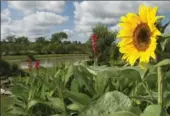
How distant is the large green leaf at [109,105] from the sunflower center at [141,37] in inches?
12.5

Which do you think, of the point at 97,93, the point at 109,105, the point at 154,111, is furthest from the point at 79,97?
the point at 154,111

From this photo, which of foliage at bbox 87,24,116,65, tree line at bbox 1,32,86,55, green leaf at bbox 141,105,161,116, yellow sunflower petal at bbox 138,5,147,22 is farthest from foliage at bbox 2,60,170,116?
tree line at bbox 1,32,86,55

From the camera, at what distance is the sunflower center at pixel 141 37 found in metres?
1.40

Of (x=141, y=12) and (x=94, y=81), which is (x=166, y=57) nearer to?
(x=141, y=12)

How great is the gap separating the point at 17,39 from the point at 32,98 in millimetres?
67786

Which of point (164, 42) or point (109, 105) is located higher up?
point (164, 42)

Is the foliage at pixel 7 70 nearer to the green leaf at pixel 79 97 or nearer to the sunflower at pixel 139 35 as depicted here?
the green leaf at pixel 79 97

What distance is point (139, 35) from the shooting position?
143cm

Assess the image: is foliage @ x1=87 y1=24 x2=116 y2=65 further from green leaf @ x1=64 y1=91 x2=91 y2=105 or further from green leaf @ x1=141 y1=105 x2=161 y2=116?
green leaf @ x1=141 y1=105 x2=161 y2=116

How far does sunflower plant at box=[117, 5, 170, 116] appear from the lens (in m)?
1.36

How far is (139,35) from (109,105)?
0.37 metres

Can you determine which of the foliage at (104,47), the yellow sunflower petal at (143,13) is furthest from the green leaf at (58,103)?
the yellow sunflower petal at (143,13)

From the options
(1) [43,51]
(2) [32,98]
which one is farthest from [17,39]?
(2) [32,98]

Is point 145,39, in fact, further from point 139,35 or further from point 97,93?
point 97,93
